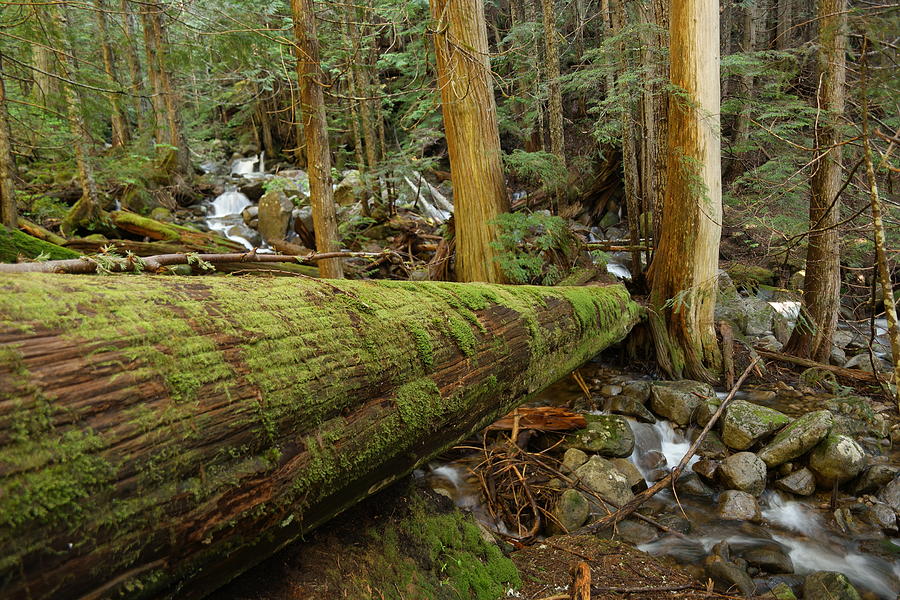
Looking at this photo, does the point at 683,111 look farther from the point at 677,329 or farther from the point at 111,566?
the point at 111,566

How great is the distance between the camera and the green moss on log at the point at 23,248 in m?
5.37

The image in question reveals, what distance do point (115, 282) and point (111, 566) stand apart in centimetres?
89

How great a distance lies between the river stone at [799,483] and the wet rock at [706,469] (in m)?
0.55

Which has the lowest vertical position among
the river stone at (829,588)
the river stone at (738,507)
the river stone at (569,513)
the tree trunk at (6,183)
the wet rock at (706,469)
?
the river stone at (738,507)

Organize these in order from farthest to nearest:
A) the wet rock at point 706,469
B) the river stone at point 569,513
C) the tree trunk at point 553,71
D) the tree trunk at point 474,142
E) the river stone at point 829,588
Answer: the tree trunk at point 553,71
the tree trunk at point 474,142
the wet rock at point 706,469
the river stone at point 569,513
the river stone at point 829,588

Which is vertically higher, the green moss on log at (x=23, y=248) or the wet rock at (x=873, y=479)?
the green moss on log at (x=23, y=248)

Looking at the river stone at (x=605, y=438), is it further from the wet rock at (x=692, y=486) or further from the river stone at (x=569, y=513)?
the river stone at (x=569, y=513)

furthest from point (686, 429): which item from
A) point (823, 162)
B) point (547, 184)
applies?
point (547, 184)

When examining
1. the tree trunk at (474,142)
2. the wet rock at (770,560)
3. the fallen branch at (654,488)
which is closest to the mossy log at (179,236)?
the tree trunk at (474,142)

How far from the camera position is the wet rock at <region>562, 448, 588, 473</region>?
172 inches

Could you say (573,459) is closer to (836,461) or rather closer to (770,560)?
(770,560)

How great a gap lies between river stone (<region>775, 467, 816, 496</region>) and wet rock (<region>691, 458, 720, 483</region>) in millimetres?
548

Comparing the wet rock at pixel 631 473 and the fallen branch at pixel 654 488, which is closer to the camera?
the fallen branch at pixel 654 488

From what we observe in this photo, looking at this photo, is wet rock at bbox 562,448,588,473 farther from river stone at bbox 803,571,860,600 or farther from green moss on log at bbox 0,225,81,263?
green moss on log at bbox 0,225,81,263
